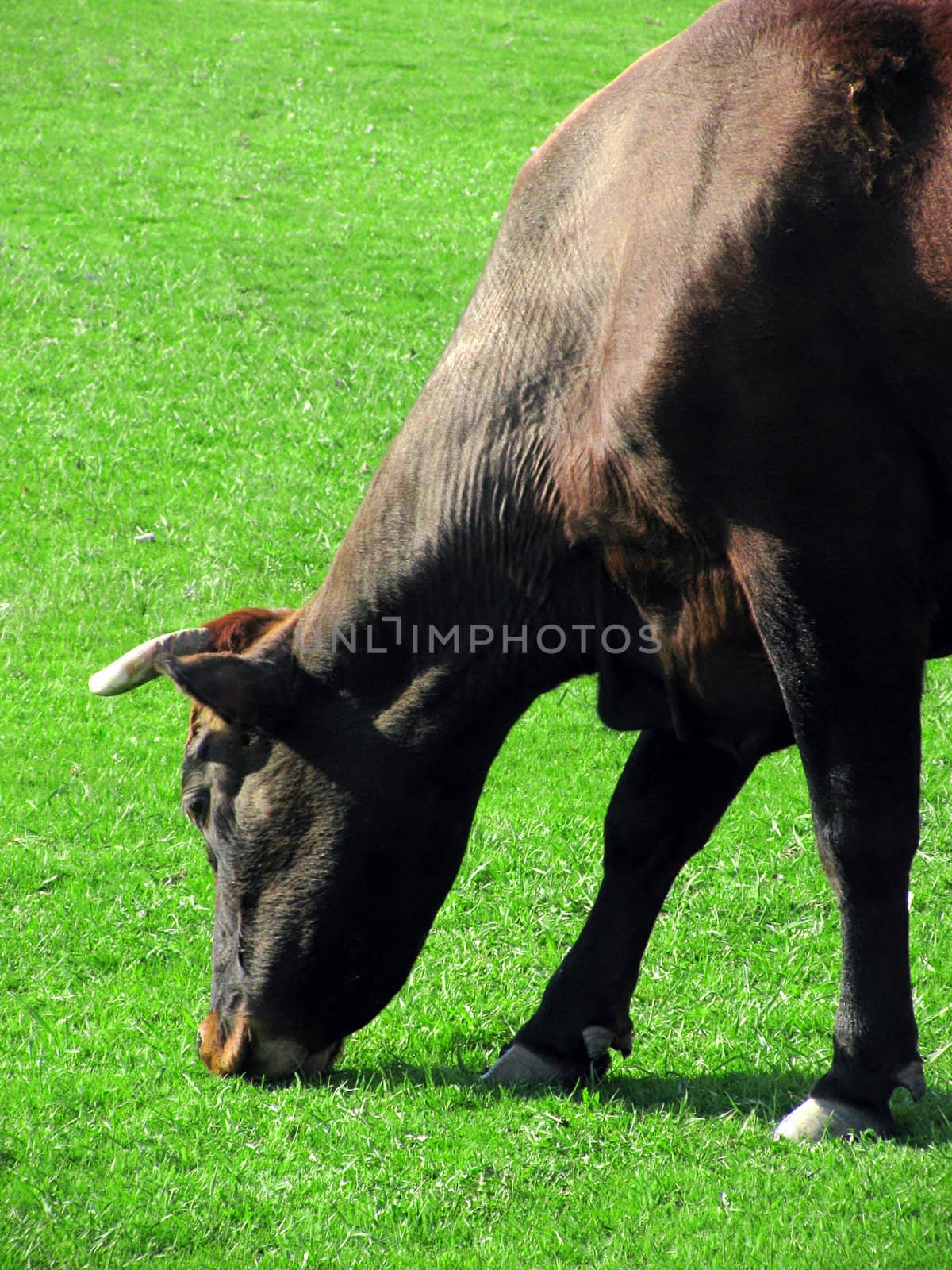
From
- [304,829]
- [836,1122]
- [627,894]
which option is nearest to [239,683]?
[304,829]

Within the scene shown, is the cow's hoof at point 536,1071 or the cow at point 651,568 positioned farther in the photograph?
the cow's hoof at point 536,1071

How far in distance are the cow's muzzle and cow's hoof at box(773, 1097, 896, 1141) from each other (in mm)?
1378

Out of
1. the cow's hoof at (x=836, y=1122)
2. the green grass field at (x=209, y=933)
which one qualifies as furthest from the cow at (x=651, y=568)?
the green grass field at (x=209, y=933)

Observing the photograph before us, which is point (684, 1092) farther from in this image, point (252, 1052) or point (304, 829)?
point (304, 829)

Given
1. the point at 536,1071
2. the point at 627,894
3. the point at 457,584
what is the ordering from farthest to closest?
the point at 627,894 → the point at 536,1071 → the point at 457,584

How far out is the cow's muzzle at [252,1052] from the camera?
4.44 meters

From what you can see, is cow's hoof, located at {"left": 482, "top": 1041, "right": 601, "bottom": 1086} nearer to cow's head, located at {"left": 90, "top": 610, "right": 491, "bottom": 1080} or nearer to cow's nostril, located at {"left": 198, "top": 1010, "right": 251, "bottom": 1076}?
cow's head, located at {"left": 90, "top": 610, "right": 491, "bottom": 1080}

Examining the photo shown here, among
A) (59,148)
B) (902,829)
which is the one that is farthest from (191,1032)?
(59,148)

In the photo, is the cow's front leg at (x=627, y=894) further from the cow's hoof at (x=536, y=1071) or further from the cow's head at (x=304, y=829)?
the cow's head at (x=304, y=829)

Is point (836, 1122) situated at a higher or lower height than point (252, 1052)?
lower

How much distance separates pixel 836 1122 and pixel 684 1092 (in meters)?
0.54

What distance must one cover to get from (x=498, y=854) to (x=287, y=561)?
3.42 metres

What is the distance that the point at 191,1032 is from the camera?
15.9ft

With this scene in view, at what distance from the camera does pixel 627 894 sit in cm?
475
